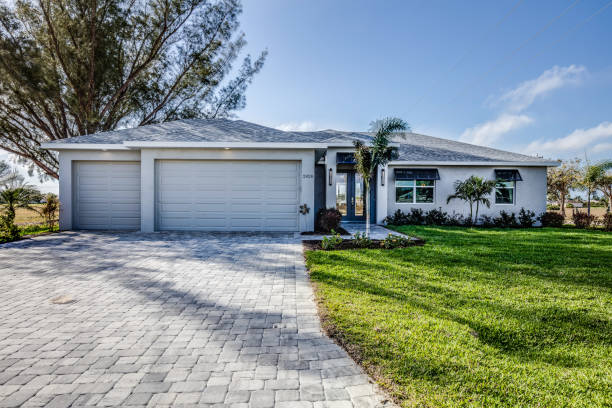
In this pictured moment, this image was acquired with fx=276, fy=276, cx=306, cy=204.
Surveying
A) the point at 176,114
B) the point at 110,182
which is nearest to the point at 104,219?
the point at 110,182

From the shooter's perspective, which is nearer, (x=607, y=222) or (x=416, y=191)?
(x=607, y=222)

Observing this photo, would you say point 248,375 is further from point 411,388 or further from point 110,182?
point 110,182

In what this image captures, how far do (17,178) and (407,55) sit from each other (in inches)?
672

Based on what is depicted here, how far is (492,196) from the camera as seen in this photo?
534 inches

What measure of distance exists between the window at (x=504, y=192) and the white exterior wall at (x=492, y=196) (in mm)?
168

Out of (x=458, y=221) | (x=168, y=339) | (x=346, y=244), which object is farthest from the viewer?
(x=458, y=221)

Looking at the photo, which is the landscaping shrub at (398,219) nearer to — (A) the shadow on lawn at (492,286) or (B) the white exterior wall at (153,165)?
(B) the white exterior wall at (153,165)

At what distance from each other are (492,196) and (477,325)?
42.6 ft

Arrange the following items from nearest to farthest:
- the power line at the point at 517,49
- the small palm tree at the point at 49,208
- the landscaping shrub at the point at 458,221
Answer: the power line at the point at 517,49
the small palm tree at the point at 49,208
the landscaping shrub at the point at 458,221

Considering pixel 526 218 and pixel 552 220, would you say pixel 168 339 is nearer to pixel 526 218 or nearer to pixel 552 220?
pixel 526 218

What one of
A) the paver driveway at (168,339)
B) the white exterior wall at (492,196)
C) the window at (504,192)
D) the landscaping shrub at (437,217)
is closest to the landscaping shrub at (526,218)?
the white exterior wall at (492,196)

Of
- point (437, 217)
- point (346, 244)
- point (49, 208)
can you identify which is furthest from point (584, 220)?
point (49, 208)

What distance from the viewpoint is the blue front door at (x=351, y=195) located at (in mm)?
13062

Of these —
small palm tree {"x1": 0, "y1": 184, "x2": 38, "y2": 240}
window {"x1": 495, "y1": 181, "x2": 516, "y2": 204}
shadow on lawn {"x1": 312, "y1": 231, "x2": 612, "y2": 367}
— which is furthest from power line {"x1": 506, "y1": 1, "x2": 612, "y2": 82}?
small palm tree {"x1": 0, "y1": 184, "x2": 38, "y2": 240}
